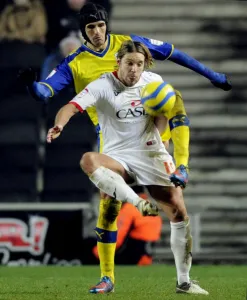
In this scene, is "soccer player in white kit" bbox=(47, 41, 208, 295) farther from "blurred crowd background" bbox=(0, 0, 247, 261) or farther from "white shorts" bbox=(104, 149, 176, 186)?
"blurred crowd background" bbox=(0, 0, 247, 261)

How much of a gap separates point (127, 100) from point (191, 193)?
7793 mm

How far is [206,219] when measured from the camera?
1652 centimetres

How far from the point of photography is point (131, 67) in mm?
8688

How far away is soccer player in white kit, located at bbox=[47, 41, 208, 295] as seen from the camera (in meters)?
8.69

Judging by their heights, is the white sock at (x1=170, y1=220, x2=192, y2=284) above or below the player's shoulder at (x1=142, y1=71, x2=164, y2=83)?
below

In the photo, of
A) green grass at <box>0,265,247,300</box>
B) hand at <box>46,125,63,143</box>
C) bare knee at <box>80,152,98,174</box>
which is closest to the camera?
hand at <box>46,125,63,143</box>

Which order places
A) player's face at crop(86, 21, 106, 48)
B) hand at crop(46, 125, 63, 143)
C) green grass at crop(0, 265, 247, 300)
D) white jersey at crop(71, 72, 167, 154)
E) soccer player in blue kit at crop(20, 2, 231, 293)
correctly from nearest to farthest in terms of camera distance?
1. hand at crop(46, 125, 63, 143)
2. green grass at crop(0, 265, 247, 300)
3. white jersey at crop(71, 72, 167, 154)
4. soccer player in blue kit at crop(20, 2, 231, 293)
5. player's face at crop(86, 21, 106, 48)

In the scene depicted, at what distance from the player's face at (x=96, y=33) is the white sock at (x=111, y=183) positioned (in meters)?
1.50

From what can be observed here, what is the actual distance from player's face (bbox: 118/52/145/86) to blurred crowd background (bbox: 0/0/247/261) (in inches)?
269

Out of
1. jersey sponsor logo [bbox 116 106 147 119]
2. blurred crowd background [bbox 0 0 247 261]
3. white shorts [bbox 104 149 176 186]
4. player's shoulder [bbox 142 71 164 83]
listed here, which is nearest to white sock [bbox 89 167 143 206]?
white shorts [bbox 104 149 176 186]

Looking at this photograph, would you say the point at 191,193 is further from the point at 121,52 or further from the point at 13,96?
the point at 121,52

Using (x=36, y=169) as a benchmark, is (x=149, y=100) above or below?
above

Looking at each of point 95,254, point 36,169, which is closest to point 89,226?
point 95,254

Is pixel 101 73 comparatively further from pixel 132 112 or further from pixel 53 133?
pixel 53 133
